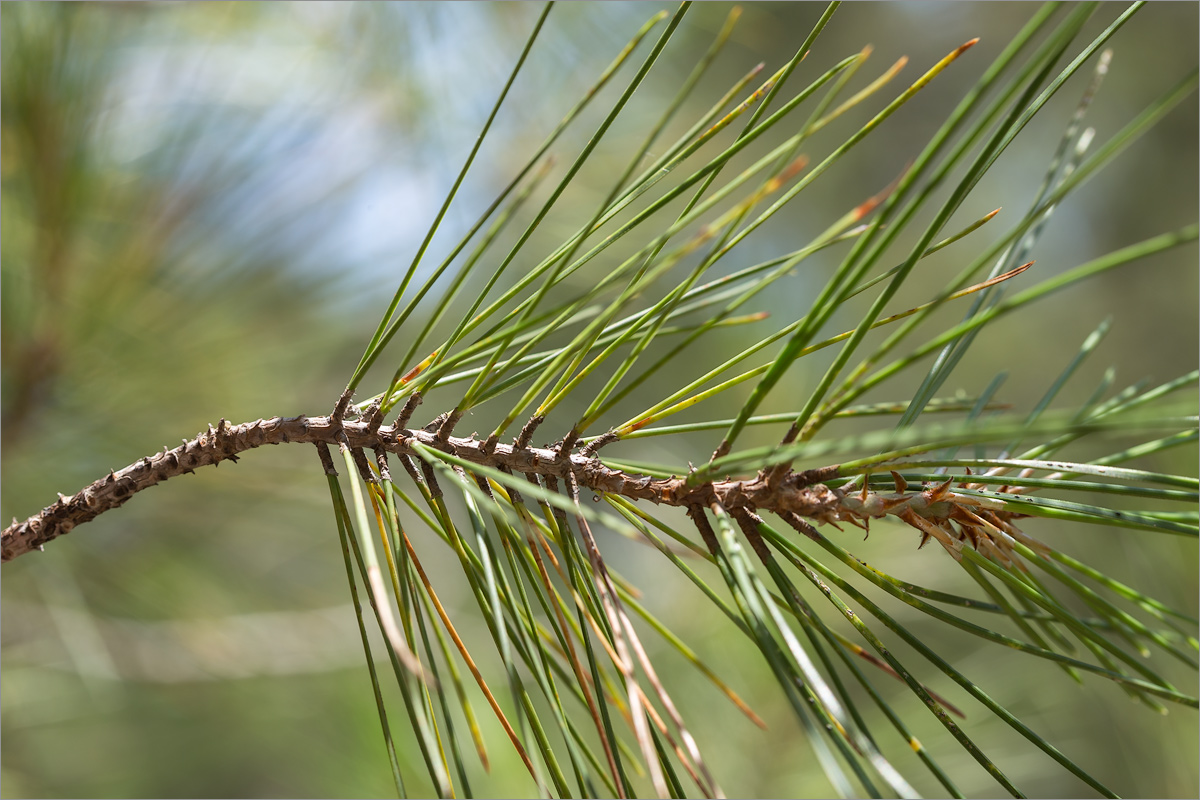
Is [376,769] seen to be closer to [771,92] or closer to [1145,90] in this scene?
[771,92]

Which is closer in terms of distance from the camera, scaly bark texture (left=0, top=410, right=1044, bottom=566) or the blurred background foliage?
scaly bark texture (left=0, top=410, right=1044, bottom=566)

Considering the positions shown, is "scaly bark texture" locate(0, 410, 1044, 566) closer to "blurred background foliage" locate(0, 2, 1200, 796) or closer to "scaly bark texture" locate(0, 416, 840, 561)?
"scaly bark texture" locate(0, 416, 840, 561)

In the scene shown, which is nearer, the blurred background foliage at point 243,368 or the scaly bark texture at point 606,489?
the scaly bark texture at point 606,489

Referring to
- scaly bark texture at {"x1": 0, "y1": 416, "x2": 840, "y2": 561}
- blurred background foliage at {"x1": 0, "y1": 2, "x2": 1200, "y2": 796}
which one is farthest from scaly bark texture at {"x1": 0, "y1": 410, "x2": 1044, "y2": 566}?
blurred background foliage at {"x1": 0, "y1": 2, "x2": 1200, "y2": 796}

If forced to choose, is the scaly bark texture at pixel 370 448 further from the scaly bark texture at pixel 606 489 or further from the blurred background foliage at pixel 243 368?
the blurred background foliage at pixel 243 368

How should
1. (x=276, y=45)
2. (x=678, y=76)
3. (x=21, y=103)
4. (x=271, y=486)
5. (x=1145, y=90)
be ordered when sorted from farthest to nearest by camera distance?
(x=1145, y=90), (x=678, y=76), (x=271, y=486), (x=276, y=45), (x=21, y=103)

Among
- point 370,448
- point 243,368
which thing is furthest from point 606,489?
point 243,368

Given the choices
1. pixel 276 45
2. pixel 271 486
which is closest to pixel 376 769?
pixel 271 486

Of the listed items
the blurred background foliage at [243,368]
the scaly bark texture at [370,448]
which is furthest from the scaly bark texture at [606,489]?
the blurred background foliage at [243,368]
